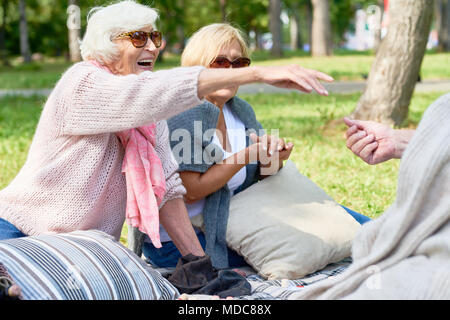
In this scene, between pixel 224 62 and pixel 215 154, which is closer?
pixel 215 154

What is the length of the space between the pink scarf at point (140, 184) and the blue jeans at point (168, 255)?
1.74ft

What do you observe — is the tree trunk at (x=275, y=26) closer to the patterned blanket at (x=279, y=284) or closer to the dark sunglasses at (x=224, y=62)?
the dark sunglasses at (x=224, y=62)

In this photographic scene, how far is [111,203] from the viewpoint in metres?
3.23

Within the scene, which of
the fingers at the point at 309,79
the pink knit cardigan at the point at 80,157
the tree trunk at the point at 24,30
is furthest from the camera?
the tree trunk at the point at 24,30

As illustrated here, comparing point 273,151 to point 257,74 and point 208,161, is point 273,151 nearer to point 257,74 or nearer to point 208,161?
point 208,161

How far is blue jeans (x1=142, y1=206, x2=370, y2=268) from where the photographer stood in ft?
12.0

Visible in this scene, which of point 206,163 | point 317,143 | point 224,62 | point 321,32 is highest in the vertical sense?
point 224,62

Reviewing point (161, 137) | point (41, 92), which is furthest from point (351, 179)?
point (41, 92)

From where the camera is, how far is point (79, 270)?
2.63 meters

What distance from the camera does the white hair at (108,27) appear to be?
3.15 m

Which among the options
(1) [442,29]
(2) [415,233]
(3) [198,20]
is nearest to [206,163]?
(2) [415,233]

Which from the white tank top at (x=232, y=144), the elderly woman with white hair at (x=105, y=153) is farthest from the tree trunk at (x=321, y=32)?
the elderly woman with white hair at (x=105, y=153)

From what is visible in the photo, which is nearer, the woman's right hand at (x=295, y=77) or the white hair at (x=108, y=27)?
the woman's right hand at (x=295, y=77)
